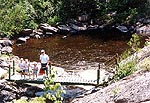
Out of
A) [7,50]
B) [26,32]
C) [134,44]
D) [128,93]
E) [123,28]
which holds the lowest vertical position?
[128,93]

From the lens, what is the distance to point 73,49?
99.6 ft

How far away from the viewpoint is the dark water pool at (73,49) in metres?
27.2

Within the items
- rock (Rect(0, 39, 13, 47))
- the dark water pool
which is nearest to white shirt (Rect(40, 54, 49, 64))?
→ the dark water pool

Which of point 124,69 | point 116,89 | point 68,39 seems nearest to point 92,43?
point 68,39

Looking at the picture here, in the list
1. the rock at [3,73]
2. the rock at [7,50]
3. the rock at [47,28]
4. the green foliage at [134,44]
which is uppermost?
the rock at [47,28]

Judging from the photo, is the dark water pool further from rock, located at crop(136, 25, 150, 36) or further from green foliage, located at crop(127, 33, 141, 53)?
green foliage, located at crop(127, 33, 141, 53)

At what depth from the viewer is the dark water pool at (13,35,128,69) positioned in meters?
27.2

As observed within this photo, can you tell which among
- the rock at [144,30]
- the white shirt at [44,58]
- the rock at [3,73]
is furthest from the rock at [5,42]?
A: the white shirt at [44,58]

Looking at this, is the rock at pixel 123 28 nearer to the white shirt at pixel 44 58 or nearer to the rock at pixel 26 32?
the rock at pixel 26 32

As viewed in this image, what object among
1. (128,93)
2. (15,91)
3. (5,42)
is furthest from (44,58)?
(5,42)

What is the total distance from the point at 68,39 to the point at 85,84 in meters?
14.7

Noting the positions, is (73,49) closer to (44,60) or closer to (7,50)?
(7,50)

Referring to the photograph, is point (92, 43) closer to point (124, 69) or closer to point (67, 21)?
point (67, 21)

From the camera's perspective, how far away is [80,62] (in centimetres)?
2648
